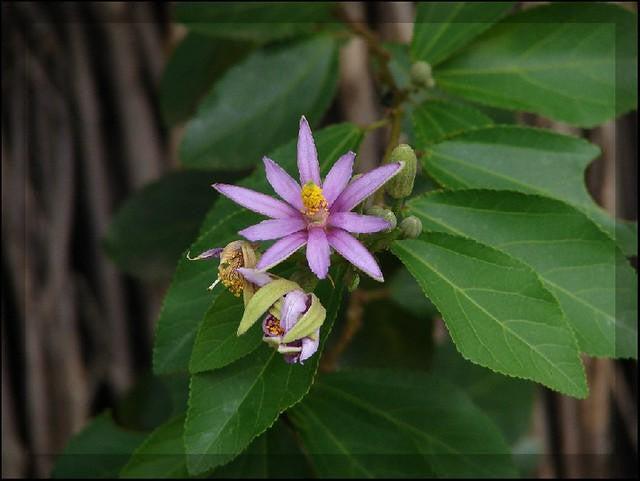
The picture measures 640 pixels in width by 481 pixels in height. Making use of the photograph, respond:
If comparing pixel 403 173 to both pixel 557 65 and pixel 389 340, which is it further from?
pixel 389 340

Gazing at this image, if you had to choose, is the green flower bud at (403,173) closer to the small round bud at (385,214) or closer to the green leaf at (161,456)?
the small round bud at (385,214)

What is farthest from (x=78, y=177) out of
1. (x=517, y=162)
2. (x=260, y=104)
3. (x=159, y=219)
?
(x=517, y=162)

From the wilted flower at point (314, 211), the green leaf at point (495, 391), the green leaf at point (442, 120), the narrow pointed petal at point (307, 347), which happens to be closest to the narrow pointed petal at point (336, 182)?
the wilted flower at point (314, 211)

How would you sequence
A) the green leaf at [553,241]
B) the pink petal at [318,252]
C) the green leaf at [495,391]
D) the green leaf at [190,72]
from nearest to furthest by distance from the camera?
the pink petal at [318,252]
the green leaf at [553,241]
the green leaf at [190,72]
the green leaf at [495,391]

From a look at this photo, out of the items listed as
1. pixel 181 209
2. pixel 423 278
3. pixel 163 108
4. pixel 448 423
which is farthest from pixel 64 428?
pixel 423 278

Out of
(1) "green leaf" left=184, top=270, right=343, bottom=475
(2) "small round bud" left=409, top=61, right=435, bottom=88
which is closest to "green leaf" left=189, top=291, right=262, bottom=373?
A: (1) "green leaf" left=184, top=270, right=343, bottom=475

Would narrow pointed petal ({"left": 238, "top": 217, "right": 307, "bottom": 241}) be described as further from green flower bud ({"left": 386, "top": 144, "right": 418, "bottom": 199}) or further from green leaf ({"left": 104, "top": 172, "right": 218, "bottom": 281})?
green leaf ({"left": 104, "top": 172, "right": 218, "bottom": 281})
